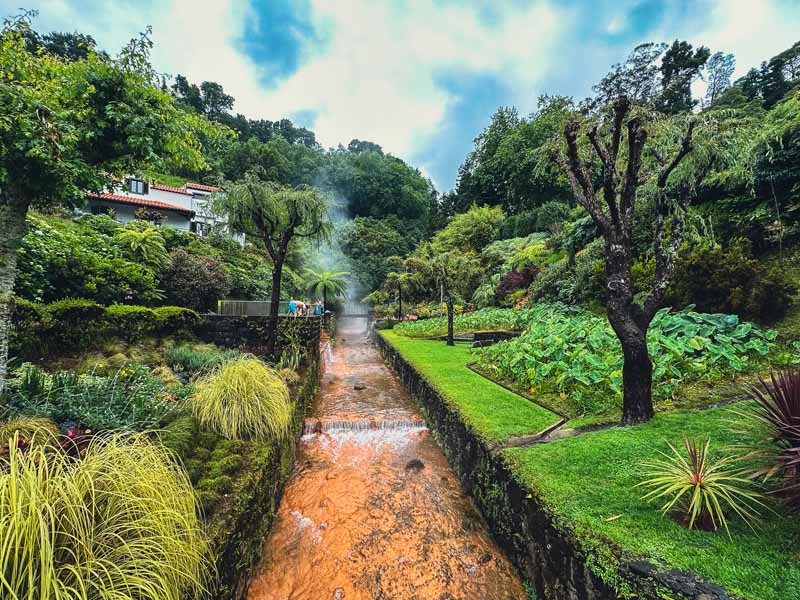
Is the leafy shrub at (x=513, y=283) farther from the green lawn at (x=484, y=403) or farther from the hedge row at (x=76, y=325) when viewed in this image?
the hedge row at (x=76, y=325)

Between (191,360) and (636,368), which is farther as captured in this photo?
(191,360)

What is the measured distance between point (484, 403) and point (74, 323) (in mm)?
8329

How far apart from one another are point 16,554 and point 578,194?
17.3 ft

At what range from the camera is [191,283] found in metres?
12.2

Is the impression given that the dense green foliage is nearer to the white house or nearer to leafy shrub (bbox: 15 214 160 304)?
leafy shrub (bbox: 15 214 160 304)

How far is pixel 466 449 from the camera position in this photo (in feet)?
13.9

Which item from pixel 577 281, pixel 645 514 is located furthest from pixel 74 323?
pixel 577 281

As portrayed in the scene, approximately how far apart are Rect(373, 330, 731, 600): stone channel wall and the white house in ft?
72.6

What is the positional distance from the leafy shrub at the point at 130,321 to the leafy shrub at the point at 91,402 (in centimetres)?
347

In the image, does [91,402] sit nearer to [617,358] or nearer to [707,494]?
[707,494]

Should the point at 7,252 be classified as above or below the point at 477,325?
above

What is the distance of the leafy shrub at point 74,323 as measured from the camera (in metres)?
6.53

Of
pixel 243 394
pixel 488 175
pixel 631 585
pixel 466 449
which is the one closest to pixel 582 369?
pixel 466 449

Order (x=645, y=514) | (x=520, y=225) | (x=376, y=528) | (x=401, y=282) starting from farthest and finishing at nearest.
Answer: (x=520, y=225), (x=401, y=282), (x=376, y=528), (x=645, y=514)
